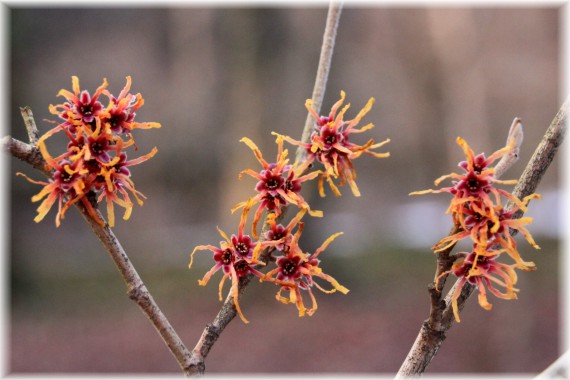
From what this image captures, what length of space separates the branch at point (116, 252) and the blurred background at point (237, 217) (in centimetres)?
273

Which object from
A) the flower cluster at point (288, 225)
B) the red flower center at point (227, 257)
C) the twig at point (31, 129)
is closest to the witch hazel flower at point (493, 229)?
the flower cluster at point (288, 225)

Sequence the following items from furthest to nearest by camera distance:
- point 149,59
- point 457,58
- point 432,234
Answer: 1. point 149,59
2. point 432,234
3. point 457,58

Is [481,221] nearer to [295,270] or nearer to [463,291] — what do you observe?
[463,291]

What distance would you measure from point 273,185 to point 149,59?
12.4 m

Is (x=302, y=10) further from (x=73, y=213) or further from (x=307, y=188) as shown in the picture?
(x=73, y=213)

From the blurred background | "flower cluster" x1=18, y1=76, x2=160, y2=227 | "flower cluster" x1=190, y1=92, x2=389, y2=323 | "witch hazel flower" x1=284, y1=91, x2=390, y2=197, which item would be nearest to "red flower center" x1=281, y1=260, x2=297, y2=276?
"flower cluster" x1=190, y1=92, x2=389, y2=323

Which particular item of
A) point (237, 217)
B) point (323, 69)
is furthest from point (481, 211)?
point (237, 217)

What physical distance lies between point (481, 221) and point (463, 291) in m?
0.13

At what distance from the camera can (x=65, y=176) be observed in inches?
32.0

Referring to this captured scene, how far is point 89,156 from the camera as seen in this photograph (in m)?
0.77

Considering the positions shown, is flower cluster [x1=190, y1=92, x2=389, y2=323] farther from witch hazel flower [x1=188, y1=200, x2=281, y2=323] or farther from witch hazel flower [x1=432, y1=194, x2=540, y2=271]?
witch hazel flower [x1=432, y1=194, x2=540, y2=271]

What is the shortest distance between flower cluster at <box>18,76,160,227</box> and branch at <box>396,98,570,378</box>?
416mm

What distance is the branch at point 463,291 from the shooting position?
0.84 metres

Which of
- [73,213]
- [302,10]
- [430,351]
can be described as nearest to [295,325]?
[302,10]
